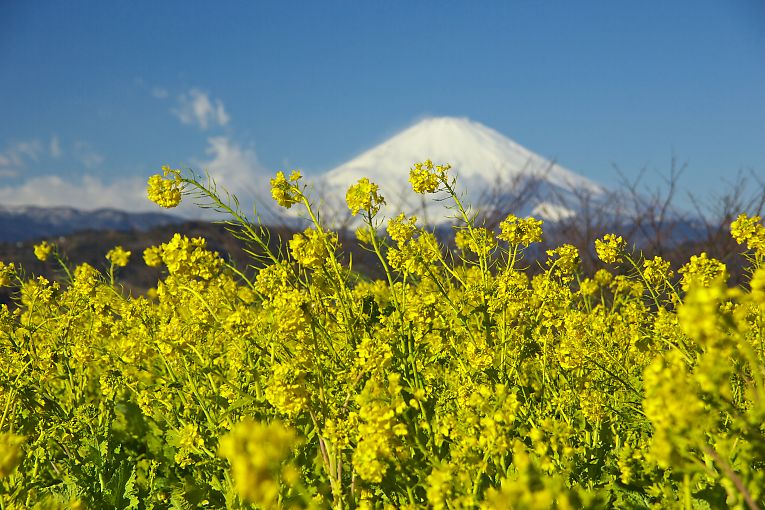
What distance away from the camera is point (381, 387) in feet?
10.2

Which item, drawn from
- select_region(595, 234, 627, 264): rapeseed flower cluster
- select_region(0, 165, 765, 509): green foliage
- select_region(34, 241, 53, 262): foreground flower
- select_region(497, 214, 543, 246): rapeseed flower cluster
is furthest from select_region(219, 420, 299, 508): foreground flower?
select_region(34, 241, 53, 262): foreground flower

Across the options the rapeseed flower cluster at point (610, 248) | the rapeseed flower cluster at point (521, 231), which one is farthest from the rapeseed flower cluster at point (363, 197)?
the rapeseed flower cluster at point (610, 248)

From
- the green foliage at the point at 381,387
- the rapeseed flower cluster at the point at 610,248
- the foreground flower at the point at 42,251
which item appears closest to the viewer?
the green foliage at the point at 381,387

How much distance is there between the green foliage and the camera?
9.36 feet

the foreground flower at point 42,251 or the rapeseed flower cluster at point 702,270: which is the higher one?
the rapeseed flower cluster at point 702,270

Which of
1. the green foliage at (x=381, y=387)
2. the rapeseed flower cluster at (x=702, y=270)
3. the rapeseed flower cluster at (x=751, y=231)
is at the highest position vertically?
the rapeseed flower cluster at (x=751, y=231)

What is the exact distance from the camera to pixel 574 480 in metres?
3.58

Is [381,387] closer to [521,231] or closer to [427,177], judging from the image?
[427,177]

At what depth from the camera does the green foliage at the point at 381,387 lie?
9.36ft

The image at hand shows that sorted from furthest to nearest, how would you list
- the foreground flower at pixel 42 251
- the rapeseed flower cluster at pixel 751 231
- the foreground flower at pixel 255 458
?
the foreground flower at pixel 42 251 < the rapeseed flower cluster at pixel 751 231 < the foreground flower at pixel 255 458

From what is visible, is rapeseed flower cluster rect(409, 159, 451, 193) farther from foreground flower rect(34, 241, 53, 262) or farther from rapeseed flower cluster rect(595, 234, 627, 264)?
foreground flower rect(34, 241, 53, 262)

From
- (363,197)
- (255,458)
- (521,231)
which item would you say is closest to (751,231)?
(521,231)

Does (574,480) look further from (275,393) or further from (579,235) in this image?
(579,235)

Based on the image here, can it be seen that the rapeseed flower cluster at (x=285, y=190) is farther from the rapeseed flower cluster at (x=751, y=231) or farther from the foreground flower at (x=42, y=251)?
the foreground flower at (x=42, y=251)
